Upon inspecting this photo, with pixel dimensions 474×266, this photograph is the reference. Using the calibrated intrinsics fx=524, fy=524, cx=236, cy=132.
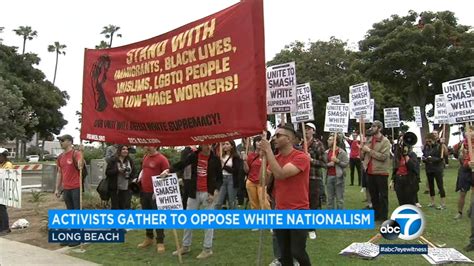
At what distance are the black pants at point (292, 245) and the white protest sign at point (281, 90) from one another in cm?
212

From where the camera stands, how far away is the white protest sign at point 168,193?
787 cm

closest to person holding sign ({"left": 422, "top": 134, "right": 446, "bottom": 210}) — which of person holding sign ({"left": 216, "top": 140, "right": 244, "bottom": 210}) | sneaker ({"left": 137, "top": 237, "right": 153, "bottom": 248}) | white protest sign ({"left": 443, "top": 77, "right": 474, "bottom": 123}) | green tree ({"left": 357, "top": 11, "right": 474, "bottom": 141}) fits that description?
white protest sign ({"left": 443, "top": 77, "right": 474, "bottom": 123})

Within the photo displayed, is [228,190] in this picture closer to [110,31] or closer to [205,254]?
[205,254]

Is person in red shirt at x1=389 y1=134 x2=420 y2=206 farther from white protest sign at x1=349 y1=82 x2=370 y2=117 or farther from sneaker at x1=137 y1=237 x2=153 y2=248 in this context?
sneaker at x1=137 y1=237 x2=153 y2=248

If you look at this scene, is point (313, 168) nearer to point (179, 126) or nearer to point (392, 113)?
point (179, 126)

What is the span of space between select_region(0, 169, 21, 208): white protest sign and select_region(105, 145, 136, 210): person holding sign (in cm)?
157

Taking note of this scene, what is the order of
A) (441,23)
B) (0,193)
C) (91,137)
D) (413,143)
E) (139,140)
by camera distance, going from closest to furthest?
(139,140) < (91,137) < (0,193) < (413,143) < (441,23)

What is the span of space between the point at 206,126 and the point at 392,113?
14477mm

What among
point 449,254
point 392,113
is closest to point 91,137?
point 449,254

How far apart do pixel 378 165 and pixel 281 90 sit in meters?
3.51

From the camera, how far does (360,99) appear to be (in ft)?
40.3

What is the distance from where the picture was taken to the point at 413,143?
10.6 meters

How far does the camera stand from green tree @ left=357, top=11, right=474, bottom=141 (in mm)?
35031

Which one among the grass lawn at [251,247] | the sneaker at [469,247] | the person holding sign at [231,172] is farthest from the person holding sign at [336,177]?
the sneaker at [469,247]
